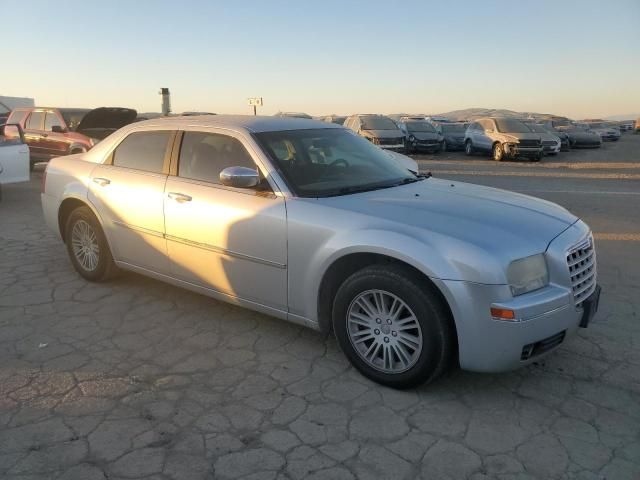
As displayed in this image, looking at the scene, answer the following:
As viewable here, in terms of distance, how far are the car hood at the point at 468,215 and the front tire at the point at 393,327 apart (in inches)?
12.3

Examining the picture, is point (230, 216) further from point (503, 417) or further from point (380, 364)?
point (503, 417)

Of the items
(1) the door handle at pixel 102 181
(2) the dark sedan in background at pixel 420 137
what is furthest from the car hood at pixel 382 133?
(1) the door handle at pixel 102 181

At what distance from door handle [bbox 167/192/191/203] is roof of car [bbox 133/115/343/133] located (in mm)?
616

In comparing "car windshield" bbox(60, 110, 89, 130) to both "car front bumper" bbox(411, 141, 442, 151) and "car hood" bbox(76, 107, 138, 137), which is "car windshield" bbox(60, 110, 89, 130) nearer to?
"car hood" bbox(76, 107, 138, 137)

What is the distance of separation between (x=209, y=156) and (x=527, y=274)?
8.10 ft

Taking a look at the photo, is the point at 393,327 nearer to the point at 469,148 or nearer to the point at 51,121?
the point at 51,121

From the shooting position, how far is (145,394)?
3252 mm

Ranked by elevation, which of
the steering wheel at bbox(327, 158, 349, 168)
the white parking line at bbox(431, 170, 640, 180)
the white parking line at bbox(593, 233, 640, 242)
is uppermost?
the steering wheel at bbox(327, 158, 349, 168)

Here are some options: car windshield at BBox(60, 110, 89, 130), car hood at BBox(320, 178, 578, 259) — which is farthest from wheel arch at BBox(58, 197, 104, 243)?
car windshield at BBox(60, 110, 89, 130)

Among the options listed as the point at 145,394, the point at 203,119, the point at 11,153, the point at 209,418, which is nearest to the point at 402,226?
the point at 209,418

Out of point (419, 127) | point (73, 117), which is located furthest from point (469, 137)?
point (73, 117)

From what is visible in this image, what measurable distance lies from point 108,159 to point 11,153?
5.39 m

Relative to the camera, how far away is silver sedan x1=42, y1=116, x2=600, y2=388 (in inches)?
117

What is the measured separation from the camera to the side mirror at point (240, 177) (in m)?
3.65
